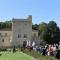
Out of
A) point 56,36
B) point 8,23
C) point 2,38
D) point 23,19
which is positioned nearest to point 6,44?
point 2,38

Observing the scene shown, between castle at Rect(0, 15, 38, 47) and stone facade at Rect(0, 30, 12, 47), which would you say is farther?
stone facade at Rect(0, 30, 12, 47)

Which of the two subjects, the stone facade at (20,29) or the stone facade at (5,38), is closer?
the stone facade at (20,29)

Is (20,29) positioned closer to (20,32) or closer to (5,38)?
(20,32)

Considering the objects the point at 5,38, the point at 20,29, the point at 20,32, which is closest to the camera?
the point at 20,29

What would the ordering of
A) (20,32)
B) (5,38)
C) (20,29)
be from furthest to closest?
1. (5,38)
2. (20,32)
3. (20,29)

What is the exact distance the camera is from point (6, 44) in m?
83.8

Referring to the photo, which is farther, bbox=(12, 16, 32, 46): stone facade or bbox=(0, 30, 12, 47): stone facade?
bbox=(0, 30, 12, 47): stone facade

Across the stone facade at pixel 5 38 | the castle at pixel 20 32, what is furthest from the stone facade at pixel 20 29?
the stone facade at pixel 5 38

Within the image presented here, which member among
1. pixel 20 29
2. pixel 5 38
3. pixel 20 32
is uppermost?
pixel 20 29

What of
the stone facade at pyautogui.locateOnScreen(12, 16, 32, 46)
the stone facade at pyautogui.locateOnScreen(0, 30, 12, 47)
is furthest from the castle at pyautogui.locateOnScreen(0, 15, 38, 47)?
the stone facade at pyautogui.locateOnScreen(0, 30, 12, 47)

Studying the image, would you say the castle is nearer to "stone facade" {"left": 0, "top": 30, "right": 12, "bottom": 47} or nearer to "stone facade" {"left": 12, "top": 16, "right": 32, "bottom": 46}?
"stone facade" {"left": 12, "top": 16, "right": 32, "bottom": 46}

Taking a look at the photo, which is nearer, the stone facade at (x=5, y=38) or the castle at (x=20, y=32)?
the castle at (x=20, y=32)

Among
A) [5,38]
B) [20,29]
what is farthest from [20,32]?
[5,38]

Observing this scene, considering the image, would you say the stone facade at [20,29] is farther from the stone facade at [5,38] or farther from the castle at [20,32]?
the stone facade at [5,38]
